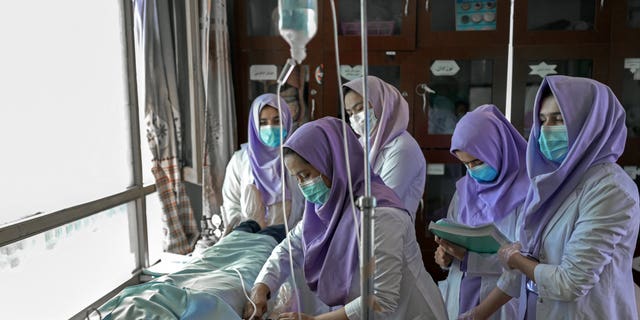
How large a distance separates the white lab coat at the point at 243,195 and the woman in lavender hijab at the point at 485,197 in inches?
34.1

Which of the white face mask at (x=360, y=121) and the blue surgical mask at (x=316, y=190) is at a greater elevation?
the white face mask at (x=360, y=121)

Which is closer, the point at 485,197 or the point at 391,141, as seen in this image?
the point at 485,197

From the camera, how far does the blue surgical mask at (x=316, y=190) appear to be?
145 cm

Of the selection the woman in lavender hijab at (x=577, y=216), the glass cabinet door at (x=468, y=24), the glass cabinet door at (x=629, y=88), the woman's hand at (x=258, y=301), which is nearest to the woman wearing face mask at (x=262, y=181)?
the woman's hand at (x=258, y=301)

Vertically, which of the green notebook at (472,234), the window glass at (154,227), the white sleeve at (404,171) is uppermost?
the white sleeve at (404,171)

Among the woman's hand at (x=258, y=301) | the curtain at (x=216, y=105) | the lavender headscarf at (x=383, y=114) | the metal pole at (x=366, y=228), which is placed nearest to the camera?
the metal pole at (x=366, y=228)

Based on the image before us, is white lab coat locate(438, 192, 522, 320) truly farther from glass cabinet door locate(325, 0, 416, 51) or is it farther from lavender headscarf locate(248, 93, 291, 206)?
glass cabinet door locate(325, 0, 416, 51)

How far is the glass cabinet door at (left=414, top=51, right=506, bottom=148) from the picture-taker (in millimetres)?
3072

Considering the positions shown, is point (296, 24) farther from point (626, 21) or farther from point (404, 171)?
point (626, 21)

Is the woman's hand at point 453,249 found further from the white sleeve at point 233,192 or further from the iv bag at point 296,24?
the white sleeve at point 233,192

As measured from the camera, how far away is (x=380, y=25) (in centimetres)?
312

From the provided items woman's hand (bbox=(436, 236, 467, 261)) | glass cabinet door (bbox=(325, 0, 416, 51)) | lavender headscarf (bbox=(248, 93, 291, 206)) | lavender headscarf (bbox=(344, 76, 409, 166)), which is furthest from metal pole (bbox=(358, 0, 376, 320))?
glass cabinet door (bbox=(325, 0, 416, 51))

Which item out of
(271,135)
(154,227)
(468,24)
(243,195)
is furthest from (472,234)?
(154,227)

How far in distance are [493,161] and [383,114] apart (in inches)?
26.2
